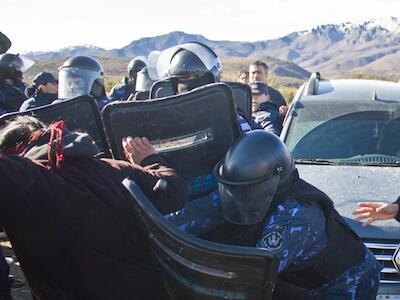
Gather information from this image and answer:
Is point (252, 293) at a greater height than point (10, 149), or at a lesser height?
lesser

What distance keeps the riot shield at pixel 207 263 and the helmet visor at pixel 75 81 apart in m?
4.31

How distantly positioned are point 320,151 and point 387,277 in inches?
53.4

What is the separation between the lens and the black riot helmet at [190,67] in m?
3.55

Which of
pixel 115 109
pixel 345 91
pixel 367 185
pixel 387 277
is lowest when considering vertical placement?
pixel 387 277

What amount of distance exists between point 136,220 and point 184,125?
27.8 inches

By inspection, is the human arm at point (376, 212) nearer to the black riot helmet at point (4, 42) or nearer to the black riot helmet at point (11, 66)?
the black riot helmet at point (11, 66)

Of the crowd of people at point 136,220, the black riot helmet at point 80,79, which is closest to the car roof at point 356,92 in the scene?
the crowd of people at point 136,220

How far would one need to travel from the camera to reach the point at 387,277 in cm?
342

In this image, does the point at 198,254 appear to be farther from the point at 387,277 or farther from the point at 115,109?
the point at 387,277

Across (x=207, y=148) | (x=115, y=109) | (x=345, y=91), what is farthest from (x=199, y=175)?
(x=345, y=91)

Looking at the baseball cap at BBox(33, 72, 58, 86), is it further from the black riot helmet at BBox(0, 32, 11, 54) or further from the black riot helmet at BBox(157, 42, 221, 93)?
the black riot helmet at BBox(157, 42, 221, 93)

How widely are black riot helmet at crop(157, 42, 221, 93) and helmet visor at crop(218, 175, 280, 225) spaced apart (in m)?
1.15

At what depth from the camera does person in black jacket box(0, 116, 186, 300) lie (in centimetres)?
194

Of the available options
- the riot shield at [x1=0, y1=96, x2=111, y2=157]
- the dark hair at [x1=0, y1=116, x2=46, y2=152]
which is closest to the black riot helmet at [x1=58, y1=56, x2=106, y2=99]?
the riot shield at [x1=0, y1=96, x2=111, y2=157]
